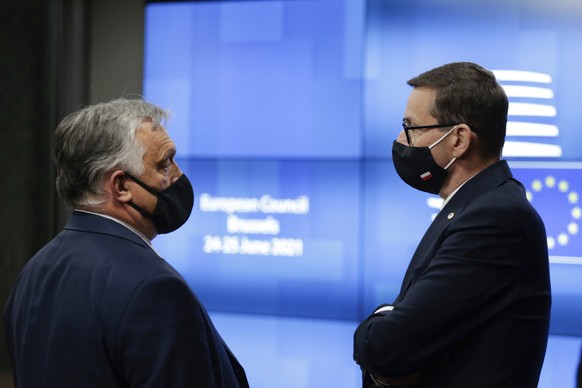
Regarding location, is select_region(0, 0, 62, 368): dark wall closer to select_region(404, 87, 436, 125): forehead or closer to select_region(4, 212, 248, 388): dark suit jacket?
select_region(404, 87, 436, 125): forehead

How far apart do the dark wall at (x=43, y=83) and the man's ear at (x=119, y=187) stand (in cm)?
257

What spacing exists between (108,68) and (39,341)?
2908mm

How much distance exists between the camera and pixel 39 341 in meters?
1.51

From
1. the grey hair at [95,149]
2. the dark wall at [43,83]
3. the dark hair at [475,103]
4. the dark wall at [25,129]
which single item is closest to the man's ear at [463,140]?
the dark hair at [475,103]

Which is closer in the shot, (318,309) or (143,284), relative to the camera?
(143,284)

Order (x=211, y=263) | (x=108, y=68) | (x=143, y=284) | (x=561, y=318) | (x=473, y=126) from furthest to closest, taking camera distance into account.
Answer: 1. (x=108, y=68)
2. (x=211, y=263)
3. (x=561, y=318)
4. (x=473, y=126)
5. (x=143, y=284)

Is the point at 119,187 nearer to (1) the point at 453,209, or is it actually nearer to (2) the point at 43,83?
(1) the point at 453,209

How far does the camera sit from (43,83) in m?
4.19

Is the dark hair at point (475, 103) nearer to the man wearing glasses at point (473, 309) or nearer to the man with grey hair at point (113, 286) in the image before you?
the man wearing glasses at point (473, 309)

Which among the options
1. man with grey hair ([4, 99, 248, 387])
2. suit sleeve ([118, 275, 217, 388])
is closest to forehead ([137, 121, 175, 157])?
man with grey hair ([4, 99, 248, 387])

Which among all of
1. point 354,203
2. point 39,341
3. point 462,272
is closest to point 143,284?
point 39,341

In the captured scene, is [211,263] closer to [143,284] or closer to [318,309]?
[318,309]

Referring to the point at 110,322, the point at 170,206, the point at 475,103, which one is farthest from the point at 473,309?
the point at 110,322

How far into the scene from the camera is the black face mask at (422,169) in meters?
2.06
